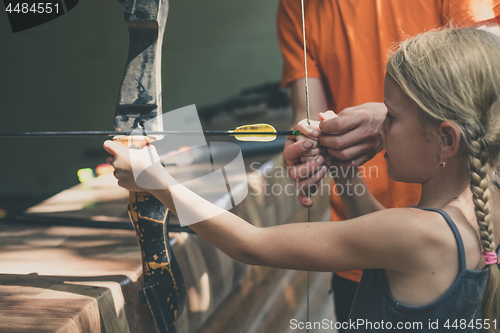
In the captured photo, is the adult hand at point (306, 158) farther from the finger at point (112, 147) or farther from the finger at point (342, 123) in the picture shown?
the finger at point (112, 147)

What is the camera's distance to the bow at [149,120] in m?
0.49

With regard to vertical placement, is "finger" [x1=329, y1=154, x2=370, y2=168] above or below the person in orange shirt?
below

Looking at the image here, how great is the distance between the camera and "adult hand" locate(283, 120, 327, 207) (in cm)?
49

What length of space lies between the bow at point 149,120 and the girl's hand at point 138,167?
0.03 m

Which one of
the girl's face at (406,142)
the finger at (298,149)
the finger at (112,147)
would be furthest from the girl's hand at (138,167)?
the girl's face at (406,142)

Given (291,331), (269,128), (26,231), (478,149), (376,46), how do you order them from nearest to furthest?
1. (478,149)
2. (269,128)
3. (376,46)
4. (26,231)
5. (291,331)

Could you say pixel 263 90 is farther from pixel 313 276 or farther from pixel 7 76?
pixel 7 76

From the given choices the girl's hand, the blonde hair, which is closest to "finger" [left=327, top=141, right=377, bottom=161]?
the blonde hair

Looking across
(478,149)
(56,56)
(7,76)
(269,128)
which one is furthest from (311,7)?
(7,76)

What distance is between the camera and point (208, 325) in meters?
0.96

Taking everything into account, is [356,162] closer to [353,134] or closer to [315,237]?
[353,134]

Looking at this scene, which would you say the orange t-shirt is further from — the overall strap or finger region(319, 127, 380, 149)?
the overall strap

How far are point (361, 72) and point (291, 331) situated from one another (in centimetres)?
128

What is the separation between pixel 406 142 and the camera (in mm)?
415
